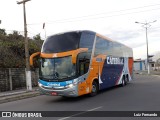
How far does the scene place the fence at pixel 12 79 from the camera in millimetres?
22647

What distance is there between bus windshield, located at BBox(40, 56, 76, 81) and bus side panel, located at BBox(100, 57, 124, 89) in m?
4.30

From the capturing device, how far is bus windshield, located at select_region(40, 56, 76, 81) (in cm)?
1409

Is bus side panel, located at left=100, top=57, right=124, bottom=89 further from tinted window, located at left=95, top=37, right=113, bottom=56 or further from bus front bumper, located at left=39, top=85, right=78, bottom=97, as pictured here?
bus front bumper, located at left=39, top=85, right=78, bottom=97

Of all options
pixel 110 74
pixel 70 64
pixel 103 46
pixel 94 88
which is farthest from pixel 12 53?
pixel 70 64

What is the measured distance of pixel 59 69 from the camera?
14211 mm

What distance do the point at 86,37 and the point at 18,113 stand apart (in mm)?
6346

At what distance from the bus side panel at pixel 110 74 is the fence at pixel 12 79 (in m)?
9.00

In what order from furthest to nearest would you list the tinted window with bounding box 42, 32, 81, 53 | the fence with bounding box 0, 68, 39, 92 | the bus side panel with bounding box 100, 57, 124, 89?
the fence with bounding box 0, 68, 39, 92, the bus side panel with bounding box 100, 57, 124, 89, the tinted window with bounding box 42, 32, 81, 53

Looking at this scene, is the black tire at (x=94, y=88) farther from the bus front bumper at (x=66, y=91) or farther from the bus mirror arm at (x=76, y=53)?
the bus mirror arm at (x=76, y=53)

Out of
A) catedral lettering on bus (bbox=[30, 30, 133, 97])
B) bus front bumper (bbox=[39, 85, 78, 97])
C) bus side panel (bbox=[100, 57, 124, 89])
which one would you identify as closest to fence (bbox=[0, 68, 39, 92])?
catedral lettering on bus (bbox=[30, 30, 133, 97])

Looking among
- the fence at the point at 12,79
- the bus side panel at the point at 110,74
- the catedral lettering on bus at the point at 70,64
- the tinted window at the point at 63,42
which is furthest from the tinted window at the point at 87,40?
the fence at the point at 12,79

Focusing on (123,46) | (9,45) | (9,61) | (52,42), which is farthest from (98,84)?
(9,45)

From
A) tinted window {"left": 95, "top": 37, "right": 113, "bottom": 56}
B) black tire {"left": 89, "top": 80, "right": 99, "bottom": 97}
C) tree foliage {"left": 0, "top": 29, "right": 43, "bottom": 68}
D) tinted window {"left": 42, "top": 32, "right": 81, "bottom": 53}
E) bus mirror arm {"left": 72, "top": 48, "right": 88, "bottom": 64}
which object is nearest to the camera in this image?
bus mirror arm {"left": 72, "top": 48, "right": 88, "bottom": 64}

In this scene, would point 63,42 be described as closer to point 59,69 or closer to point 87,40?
point 59,69
